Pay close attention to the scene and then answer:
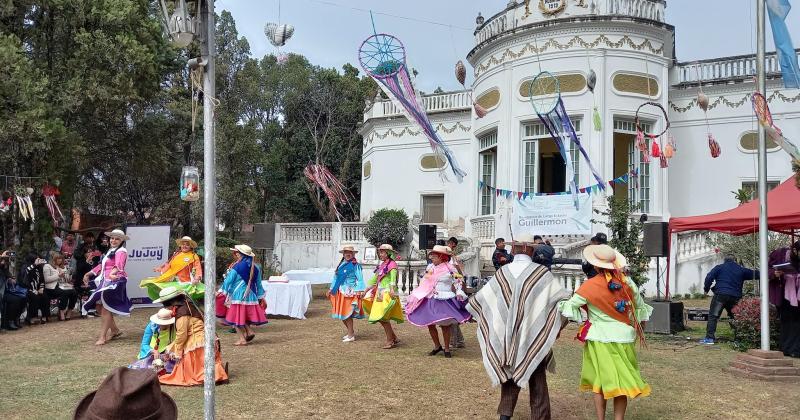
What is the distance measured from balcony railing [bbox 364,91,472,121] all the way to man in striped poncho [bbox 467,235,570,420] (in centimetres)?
1755

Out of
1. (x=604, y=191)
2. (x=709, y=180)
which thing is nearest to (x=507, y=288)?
(x=604, y=191)

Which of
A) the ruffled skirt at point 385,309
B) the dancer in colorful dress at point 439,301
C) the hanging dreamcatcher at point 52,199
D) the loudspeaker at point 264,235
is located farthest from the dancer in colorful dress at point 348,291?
the hanging dreamcatcher at point 52,199

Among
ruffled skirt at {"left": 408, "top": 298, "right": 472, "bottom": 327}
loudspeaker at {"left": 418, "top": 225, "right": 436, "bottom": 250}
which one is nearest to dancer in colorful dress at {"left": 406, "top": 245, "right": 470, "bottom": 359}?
ruffled skirt at {"left": 408, "top": 298, "right": 472, "bottom": 327}

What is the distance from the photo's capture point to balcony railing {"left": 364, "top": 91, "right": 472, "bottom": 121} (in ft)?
77.8

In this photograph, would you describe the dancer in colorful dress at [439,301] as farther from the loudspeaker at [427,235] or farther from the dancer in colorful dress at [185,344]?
the loudspeaker at [427,235]

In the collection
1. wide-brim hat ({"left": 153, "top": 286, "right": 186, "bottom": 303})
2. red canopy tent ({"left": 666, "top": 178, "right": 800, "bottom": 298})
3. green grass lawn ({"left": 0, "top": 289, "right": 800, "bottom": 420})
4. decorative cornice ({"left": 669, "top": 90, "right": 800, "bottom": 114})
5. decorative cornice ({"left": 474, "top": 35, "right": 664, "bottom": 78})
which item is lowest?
green grass lawn ({"left": 0, "top": 289, "right": 800, "bottom": 420})

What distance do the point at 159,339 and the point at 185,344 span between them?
0.30 metres

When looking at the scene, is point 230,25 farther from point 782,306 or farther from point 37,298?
point 782,306

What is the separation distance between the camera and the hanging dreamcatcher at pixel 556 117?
18234 mm

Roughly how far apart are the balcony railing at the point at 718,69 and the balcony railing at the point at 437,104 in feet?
23.1

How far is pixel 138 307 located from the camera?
587 inches

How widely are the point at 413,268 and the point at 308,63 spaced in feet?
76.9

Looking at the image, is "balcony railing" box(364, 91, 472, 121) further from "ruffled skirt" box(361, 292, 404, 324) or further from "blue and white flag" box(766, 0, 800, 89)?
"blue and white flag" box(766, 0, 800, 89)

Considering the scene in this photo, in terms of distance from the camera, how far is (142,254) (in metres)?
14.6
